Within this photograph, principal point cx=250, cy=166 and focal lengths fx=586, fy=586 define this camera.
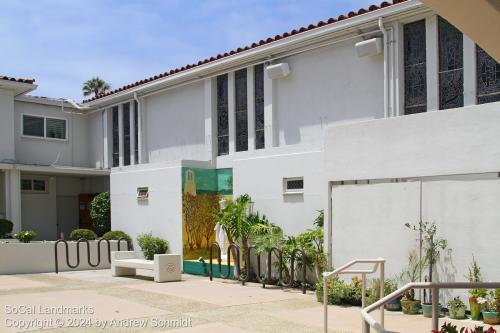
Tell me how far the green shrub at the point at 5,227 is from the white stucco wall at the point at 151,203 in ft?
11.2

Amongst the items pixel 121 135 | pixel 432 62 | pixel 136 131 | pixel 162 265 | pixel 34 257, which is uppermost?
pixel 432 62

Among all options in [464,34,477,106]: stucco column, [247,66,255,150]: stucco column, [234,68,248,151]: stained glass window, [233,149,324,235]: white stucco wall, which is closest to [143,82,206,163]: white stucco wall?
[234,68,248,151]: stained glass window

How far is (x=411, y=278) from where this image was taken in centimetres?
979

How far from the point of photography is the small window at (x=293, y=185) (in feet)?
43.6

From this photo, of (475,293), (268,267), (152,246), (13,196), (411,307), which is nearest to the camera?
(475,293)

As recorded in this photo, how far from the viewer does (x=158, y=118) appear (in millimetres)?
20297

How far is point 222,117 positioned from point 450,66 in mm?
7495

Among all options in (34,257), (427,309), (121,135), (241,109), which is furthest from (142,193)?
(427,309)

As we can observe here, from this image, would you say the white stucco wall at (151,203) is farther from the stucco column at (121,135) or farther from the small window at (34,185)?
the small window at (34,185)

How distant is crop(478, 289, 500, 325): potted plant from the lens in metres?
8.38

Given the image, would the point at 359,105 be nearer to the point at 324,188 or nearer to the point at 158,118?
the point at 324,188

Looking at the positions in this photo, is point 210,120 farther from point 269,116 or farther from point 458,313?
point 458,313

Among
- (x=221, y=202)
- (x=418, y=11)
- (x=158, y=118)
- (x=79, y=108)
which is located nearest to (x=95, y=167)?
(x=79, y=108)

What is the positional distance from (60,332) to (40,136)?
15.7 meters
